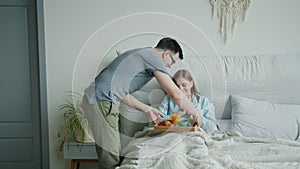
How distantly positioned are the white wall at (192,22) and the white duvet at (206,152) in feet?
3.20

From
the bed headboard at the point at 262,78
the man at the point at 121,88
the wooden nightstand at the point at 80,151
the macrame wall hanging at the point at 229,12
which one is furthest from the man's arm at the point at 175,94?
the macrame wall hanging at the point at 229,12

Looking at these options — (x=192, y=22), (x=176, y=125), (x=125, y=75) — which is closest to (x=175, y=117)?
(x=176, y=125)

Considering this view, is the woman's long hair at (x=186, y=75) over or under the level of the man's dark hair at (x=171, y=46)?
under

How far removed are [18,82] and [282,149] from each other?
215 centimetres

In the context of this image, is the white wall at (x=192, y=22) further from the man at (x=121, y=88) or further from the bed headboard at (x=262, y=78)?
the man at (x=121, y=88)

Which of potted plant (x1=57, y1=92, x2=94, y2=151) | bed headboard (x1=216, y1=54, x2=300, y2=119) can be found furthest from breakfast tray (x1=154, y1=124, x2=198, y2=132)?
potted plant (x1=57, y1=92, x2=94, y2=151)

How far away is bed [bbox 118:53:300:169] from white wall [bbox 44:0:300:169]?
186mm

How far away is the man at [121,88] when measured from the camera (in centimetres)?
199

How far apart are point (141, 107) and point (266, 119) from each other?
889 millimetres

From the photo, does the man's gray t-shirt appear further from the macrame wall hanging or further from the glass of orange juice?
Result: the macrame wall hanging

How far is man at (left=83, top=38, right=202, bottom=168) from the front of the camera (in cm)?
199

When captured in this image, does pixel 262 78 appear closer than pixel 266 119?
No

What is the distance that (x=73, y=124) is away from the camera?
2869mm

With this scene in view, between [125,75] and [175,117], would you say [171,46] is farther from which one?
[175,117]
